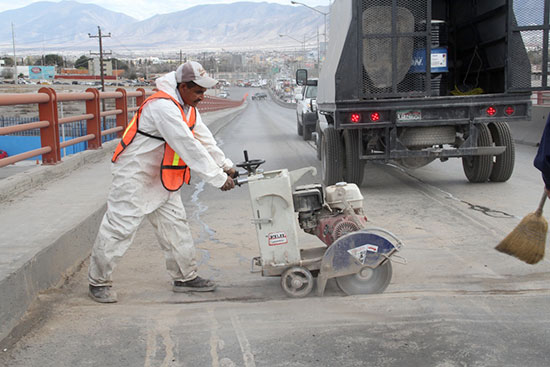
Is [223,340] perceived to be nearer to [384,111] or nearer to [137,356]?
[137,356]

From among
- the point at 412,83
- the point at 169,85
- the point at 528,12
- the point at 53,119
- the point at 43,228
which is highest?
the point at 528,12

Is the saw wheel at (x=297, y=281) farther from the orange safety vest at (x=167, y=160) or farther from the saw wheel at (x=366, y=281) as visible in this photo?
the orange safety vest at (x=167, y=160)

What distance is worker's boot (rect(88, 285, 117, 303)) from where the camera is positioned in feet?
16.1

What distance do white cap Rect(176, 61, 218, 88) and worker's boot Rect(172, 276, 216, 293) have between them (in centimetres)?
153

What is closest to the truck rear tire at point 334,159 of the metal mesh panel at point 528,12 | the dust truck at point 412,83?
the dust truck at point 412,83

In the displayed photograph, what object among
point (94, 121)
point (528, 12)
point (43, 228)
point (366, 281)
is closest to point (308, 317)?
point (366, 281)

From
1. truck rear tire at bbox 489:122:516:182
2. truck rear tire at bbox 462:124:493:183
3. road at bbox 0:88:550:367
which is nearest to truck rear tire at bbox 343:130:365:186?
truck rear tire at bbox 462:124:493:183

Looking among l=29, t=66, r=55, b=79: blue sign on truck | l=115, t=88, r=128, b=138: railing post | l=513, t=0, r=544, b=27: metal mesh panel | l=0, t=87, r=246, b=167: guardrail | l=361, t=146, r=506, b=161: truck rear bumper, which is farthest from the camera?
l=29, t=66, r=55, b=79: blue sign on truck

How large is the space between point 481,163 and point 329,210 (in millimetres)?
5485

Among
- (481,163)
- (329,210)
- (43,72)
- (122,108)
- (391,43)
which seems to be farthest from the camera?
(43,72)

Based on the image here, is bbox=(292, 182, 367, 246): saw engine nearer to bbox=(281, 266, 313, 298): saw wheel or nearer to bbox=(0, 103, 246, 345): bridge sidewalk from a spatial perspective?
bbox=(281, 266, 313, 298): saw wheel

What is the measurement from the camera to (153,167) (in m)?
4.95

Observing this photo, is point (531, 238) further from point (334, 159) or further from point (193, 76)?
point (334, 159)

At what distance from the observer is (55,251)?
5.32 metres
